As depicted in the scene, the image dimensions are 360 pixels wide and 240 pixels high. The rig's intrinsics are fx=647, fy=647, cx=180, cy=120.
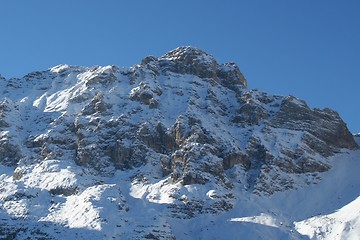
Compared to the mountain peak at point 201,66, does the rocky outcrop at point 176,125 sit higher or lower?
lower

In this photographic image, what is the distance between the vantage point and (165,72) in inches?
6339

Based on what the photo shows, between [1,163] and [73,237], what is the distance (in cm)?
4251

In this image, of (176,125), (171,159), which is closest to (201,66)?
(176,125)

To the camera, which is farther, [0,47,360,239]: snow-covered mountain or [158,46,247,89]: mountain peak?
[158,46,247,89]: mountain peak

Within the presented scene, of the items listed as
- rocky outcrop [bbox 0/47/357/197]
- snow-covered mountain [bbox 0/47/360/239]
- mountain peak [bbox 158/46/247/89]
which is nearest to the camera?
snow-covered mountain [bbox 0/47/360/239]

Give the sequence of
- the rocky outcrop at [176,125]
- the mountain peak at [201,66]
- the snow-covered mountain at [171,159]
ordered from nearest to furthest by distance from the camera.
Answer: the snow-covered mountain at [171,159], the rocky outcrop at [176,125], the mountain peak at [201,66]

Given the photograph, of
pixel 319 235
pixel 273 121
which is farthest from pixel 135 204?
pixel 273 121

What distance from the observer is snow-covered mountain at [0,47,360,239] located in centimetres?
10500

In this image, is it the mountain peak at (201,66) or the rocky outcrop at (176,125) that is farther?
the mountain peak at (201,66)

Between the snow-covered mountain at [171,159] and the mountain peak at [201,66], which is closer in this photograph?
the snow-covered mountain at [171,159]

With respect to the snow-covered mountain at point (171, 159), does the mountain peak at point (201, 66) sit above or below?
above

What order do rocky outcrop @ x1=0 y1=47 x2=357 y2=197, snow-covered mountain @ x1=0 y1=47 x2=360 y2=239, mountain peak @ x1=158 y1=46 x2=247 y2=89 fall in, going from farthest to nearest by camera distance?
mountain peak @ x1=158 y1=46 x2=247 y2=89 < rocky outcrop @ x1=0 y1=47 x2=357 y2=197 < snow-covered mountain @ x1=0 y1=47 x2=360 y2=239

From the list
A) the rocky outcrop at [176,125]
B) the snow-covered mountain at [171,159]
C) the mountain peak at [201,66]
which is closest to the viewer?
the snow-covered mountain at [171,159]

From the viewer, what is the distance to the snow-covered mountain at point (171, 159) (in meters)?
105
